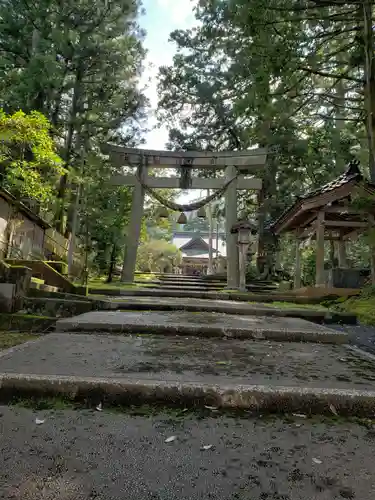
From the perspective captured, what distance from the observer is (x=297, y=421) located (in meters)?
1.48

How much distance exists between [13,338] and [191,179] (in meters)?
10.1

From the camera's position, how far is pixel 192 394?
1610 millimetres

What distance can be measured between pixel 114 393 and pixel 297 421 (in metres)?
0.87

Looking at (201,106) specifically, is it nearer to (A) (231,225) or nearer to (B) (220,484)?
(A) (231,225)

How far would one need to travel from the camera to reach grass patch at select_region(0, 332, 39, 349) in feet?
9.43

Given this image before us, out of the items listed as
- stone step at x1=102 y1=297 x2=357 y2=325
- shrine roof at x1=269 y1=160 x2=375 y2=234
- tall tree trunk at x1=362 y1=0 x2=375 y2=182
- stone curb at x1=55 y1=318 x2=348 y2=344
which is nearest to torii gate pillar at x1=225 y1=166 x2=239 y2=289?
shrine roof at x1=269 y1=160 x2=375 y2=234

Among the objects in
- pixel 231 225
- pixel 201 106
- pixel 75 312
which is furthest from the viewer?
pixel 201 106

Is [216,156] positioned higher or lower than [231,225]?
higher

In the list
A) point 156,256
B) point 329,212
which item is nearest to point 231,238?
point 329,212

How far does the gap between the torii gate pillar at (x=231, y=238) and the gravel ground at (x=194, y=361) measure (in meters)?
9.08

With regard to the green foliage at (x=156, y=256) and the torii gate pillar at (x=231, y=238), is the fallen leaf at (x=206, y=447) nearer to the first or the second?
the torii gate pillar at (x=231, y=238)

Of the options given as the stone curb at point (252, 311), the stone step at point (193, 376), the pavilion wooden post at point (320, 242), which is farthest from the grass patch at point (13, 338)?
the pavilion wooden post at point (320, 242)

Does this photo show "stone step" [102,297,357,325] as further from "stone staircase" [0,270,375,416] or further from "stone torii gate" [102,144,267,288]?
"stone torii gate" [102,144,267,288]

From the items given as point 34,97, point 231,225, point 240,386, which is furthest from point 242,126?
point 240,386
